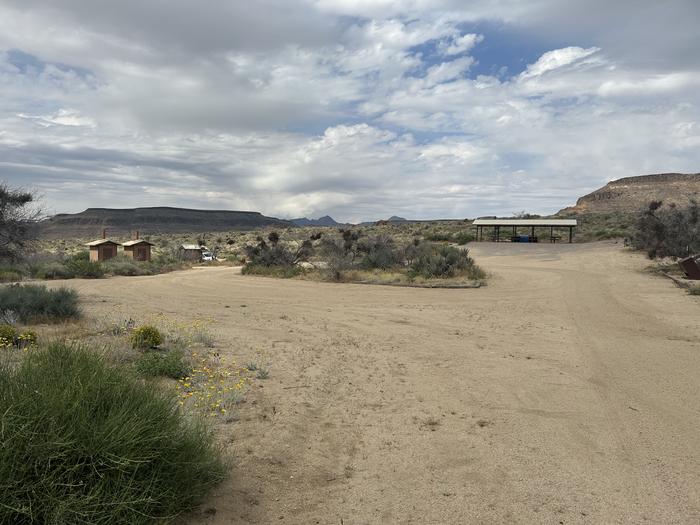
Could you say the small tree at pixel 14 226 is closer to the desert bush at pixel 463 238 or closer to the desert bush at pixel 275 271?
the desert bush at pixel 275 271

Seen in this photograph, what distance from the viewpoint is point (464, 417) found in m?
6.41

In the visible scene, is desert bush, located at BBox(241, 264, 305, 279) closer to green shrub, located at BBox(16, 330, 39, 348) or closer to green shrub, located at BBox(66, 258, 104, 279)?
green shrub, located at BBox(66, 258, 104, 279)

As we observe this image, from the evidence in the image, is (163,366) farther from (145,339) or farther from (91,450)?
(91,450)

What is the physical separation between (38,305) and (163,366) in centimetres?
634

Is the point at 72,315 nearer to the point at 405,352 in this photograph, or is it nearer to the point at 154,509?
the point at 405,352

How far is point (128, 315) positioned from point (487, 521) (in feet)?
36.1

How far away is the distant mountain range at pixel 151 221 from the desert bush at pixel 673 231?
102460 millimetres

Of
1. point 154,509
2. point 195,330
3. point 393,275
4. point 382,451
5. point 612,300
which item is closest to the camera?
point 154,509

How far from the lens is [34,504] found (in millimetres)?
2945

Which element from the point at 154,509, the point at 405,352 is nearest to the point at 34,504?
the point at 154,509

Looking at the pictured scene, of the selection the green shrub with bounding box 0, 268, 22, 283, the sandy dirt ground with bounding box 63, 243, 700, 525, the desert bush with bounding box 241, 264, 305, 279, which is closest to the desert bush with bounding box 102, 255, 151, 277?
the green shrub with bounding box 0, 268, 22, 283

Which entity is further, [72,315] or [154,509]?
[72,315]

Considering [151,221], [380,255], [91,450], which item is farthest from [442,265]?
[151,221]

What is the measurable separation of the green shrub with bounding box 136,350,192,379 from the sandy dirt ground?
107 cm
